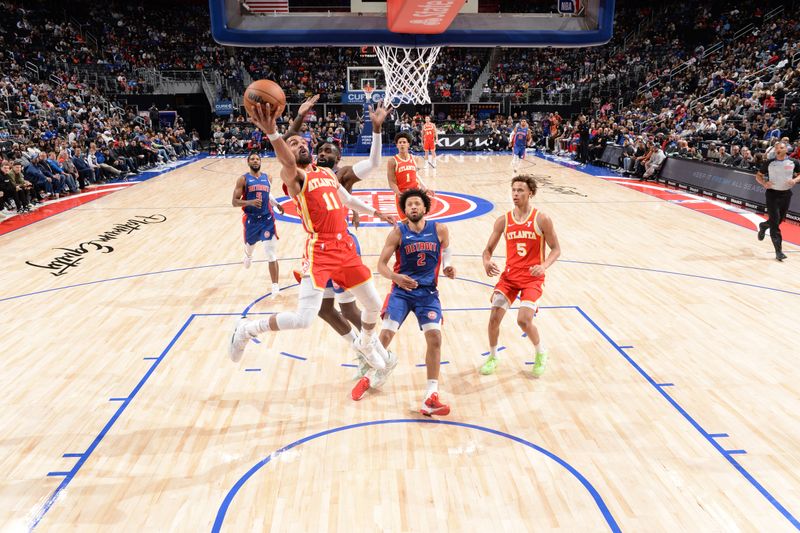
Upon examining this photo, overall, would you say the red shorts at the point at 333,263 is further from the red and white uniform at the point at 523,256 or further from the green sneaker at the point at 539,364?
the green sneaker at the point at 539,364

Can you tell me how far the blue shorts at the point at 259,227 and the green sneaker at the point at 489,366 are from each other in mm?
3378

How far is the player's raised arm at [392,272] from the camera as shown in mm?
4535

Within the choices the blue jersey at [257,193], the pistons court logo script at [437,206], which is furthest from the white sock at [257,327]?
the pistons court logo script at [437,206]

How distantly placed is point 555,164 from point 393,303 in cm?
1870

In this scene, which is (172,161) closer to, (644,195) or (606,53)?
(644,195)

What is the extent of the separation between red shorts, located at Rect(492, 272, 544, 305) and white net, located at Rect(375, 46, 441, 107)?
6.24 m

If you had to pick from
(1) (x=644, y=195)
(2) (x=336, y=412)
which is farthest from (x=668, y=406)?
(1) (x=644, y=195)

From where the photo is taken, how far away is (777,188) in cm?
859

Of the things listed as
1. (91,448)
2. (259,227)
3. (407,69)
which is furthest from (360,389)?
(407,69)

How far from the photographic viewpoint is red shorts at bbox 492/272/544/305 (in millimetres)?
5094

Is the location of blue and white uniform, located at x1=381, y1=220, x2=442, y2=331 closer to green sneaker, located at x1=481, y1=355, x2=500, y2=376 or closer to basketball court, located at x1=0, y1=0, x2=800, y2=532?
basketball court, located at x1=0, y1=0, x2=800, y2=532

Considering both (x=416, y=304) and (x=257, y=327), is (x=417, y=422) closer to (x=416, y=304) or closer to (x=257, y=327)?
(x=416, y=304)

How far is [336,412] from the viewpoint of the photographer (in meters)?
4.68

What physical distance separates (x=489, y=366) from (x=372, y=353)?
1167mm
